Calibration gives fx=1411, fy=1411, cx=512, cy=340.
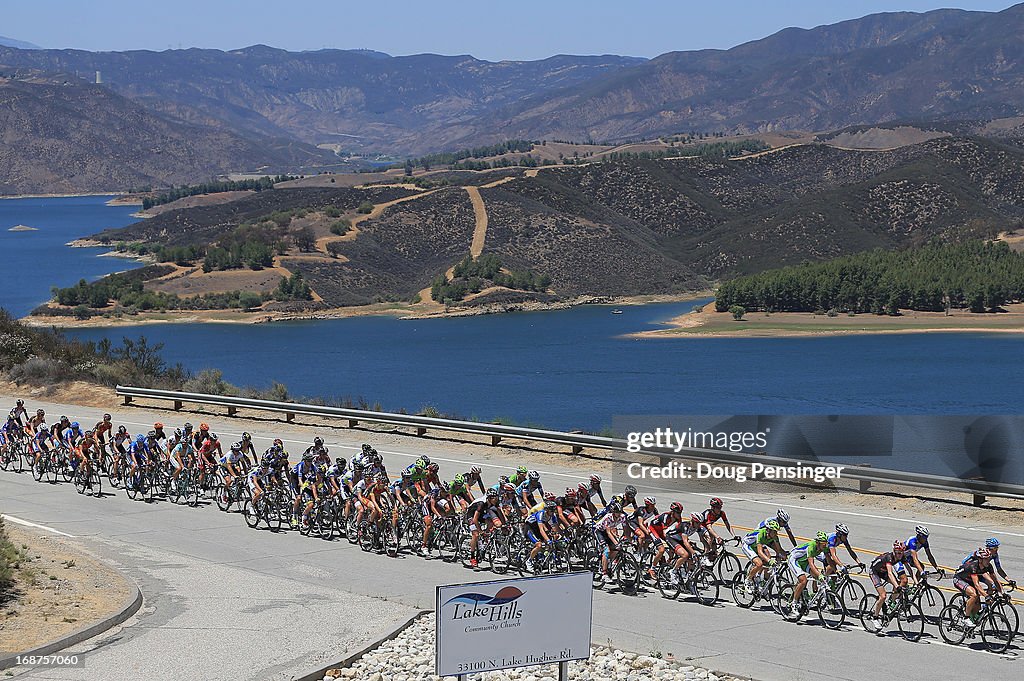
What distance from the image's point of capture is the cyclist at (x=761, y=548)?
17766 millimetres

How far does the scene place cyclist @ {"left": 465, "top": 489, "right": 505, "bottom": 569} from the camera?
20.6m

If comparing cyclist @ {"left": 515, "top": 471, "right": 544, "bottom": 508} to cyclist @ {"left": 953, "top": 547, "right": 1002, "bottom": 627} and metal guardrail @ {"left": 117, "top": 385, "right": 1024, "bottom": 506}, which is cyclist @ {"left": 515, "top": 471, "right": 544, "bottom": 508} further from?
metal guardrail @ {"left": 117, "top": 385, "right": 1024, "bottom": 506}

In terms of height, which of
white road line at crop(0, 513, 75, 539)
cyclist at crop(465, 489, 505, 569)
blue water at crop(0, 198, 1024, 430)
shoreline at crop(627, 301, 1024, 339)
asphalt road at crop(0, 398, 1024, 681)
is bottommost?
blue water at crop(0, 198, 1024, 430)

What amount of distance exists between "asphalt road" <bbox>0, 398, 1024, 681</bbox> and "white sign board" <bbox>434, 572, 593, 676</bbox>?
3355mm

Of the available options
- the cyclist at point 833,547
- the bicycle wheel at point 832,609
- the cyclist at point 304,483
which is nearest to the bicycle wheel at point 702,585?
the bicycle wheel at point 832,609

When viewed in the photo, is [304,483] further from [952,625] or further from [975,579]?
[975,579]

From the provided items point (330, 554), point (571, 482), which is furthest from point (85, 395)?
point (330, 554)

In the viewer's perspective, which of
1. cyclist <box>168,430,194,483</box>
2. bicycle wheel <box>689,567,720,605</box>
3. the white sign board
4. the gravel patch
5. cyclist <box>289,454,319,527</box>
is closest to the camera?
the white sign board

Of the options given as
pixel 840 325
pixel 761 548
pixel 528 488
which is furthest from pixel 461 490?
pixel 840 325

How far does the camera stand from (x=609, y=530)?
1948 cm

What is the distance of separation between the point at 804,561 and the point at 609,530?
296cm

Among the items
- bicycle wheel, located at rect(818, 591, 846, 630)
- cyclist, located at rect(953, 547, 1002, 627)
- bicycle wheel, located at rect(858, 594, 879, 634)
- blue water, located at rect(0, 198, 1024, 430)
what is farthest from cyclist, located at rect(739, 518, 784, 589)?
blue water, located at rect(0, 198, 1024, 430)

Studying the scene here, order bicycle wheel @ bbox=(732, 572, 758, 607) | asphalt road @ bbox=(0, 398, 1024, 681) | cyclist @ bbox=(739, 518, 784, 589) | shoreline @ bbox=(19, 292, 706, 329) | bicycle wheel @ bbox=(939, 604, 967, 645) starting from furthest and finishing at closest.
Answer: shoreline @ bbox=(19, 292, 706, 329), bicycle wheel @ bbox=(732, 572, 758, 607), cyclist @ bbox=(739, 518, 784, 589), bicycle wheel @ bbox=(939, 604, 967, 645), asphalt road @ bbox=(0, 398, 1024, 681)

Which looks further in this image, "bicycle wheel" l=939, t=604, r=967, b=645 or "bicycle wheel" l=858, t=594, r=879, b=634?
"bicycle wheel" l=858, t=594, r=879, b=634
